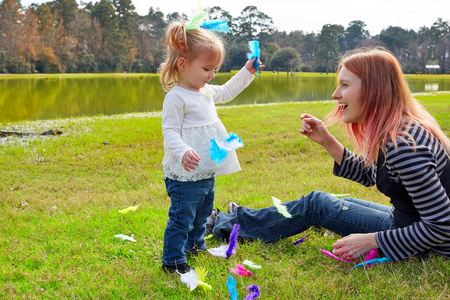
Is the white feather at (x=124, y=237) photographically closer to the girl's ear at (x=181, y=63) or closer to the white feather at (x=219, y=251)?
the white feather at (x=219, y=251)

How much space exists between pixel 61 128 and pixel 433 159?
980 centimetres

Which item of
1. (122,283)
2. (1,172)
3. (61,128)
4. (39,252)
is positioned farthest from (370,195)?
(61,128)

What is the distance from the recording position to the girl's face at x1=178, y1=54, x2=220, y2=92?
2.63m

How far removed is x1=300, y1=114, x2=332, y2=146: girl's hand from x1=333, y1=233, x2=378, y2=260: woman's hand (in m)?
0.68

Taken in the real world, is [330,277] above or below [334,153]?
below

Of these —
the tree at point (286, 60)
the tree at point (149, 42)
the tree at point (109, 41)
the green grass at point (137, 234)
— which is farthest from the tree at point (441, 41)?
the green grass at point (137, 234)

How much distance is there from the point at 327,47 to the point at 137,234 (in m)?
68.3

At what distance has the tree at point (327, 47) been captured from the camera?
6531 cm

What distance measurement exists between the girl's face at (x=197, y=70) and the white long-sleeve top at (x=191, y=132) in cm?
8

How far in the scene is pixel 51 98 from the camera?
71.1 ft

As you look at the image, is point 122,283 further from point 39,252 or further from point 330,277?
point 330,277

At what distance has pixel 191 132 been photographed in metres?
2.66

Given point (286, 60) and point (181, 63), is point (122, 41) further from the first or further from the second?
point (181, 63)

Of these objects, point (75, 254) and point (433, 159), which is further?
point (75, 254)
